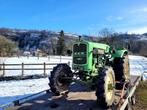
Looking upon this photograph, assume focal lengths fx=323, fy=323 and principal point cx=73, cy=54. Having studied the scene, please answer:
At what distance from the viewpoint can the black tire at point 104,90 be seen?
8.68 meters

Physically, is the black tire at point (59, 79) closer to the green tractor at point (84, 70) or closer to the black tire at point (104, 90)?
the green tractor at point (84, 70)

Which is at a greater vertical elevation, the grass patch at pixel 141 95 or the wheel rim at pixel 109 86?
the wheel rim at pixel 109 86

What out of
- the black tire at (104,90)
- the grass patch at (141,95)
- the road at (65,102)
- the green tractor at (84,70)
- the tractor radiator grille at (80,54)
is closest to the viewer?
the black tire at (104,90)

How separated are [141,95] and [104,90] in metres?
5.46

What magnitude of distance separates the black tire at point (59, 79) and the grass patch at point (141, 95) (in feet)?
10.6

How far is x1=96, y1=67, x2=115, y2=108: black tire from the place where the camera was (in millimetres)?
8680

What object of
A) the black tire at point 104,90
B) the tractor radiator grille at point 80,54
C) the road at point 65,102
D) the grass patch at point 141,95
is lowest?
the grass patch at point 141,95

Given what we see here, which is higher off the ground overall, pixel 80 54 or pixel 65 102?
pixel 80 54

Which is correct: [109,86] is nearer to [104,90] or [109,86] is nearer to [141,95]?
[104,90]

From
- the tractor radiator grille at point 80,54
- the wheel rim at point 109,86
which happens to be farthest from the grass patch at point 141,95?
the tractor radiator grille at point 80,54

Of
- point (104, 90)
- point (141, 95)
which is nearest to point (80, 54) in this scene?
point (104, 90)

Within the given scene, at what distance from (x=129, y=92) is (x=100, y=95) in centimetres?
210

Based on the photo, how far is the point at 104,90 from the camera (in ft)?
28.5

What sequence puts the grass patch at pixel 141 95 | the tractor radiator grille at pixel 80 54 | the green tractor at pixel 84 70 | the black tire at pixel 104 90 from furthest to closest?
the grass patch at pixel 141 95, the tractor radiator grille at pixel 80 54, the green tractor at pixel 84 70, the black tire at pixel 104 90
